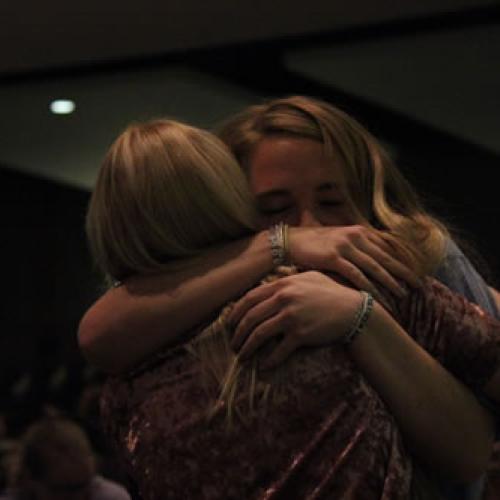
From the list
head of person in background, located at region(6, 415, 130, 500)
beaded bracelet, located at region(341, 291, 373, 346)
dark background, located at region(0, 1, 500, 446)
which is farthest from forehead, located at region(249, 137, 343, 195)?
dark background, located at region(0, 1, 500, 446)

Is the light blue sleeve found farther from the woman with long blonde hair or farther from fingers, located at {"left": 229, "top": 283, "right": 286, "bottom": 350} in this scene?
fingers, located at {"left": 229, "top": 283, "right": 286, "bottom": 350}

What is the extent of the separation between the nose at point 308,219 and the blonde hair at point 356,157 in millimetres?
45

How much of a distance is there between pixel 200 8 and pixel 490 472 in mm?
3078

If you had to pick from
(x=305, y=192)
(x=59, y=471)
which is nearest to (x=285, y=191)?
(x=305, y=192)

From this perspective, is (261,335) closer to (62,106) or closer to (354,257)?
(354,257)

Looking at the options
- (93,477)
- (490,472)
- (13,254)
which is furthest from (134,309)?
(13,254)

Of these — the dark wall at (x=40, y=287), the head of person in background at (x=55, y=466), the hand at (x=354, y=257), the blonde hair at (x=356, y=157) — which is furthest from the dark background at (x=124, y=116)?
the hand at (x=354, y=257)

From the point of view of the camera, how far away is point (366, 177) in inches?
56.9

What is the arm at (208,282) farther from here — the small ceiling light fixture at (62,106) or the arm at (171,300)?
the small ceiling light fixture at (62,106)

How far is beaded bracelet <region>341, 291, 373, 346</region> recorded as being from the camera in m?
1.22

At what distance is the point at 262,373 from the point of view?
121 cm

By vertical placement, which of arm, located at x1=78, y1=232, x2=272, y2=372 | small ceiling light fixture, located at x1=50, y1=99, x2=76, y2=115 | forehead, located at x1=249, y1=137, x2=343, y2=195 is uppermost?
forehead, located at x1=249, y1=137, x2=343, y2=195

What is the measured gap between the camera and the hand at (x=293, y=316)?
1213mm

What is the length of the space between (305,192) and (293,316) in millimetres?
228
